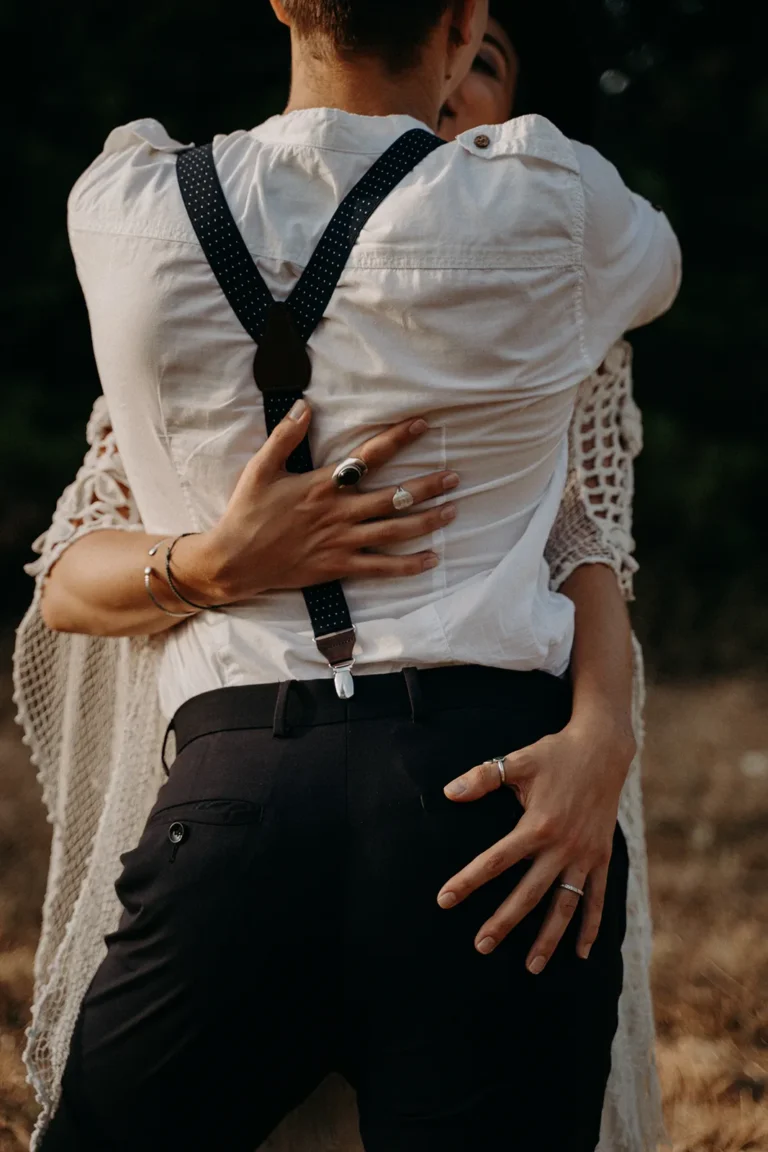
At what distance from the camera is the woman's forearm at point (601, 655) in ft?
4.18

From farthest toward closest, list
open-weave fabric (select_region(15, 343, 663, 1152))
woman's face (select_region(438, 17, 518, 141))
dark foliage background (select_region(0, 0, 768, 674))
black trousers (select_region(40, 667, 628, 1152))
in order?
1. dark foliage background (select_region(0, 0, 768, 674))
2. woman's face (select_region(438, 17, 518, 141))
3. open-weave fabric (select_region(15, 343, 663, 1152))
4. black trousers (select_region(40, 667, 628, 1152))

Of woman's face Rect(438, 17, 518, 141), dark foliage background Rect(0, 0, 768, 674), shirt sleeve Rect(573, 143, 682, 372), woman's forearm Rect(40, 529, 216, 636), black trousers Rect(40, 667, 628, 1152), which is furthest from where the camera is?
dark foliage background Rect(0, 0, 768, 674)

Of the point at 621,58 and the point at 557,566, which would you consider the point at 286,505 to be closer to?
the point at 557,566

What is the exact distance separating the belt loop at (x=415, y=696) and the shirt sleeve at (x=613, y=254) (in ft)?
1.16

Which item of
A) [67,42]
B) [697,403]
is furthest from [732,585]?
[67,42]

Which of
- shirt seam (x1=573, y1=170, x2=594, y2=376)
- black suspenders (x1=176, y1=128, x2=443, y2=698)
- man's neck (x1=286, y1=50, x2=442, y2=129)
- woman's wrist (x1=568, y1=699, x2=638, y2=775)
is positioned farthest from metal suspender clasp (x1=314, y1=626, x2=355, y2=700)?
man's neck (x1=286, y1=50, x2=442, y2=129)

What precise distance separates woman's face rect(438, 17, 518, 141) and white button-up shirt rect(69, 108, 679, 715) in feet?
2.50

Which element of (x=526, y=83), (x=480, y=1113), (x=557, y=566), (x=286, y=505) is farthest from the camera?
(x=526, y=83)

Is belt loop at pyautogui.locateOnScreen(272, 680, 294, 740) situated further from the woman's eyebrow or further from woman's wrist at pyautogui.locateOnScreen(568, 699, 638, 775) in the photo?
the woman's eyebrow

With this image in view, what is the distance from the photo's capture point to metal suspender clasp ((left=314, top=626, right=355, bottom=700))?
113 cm

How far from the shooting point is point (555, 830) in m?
1.17

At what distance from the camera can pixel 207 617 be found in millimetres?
1269

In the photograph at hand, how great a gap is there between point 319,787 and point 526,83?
1.33 metres

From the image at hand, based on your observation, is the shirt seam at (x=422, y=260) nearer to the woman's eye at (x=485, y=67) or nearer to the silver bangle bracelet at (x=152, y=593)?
the silver bangle bracelet at (x=152, y=593)
